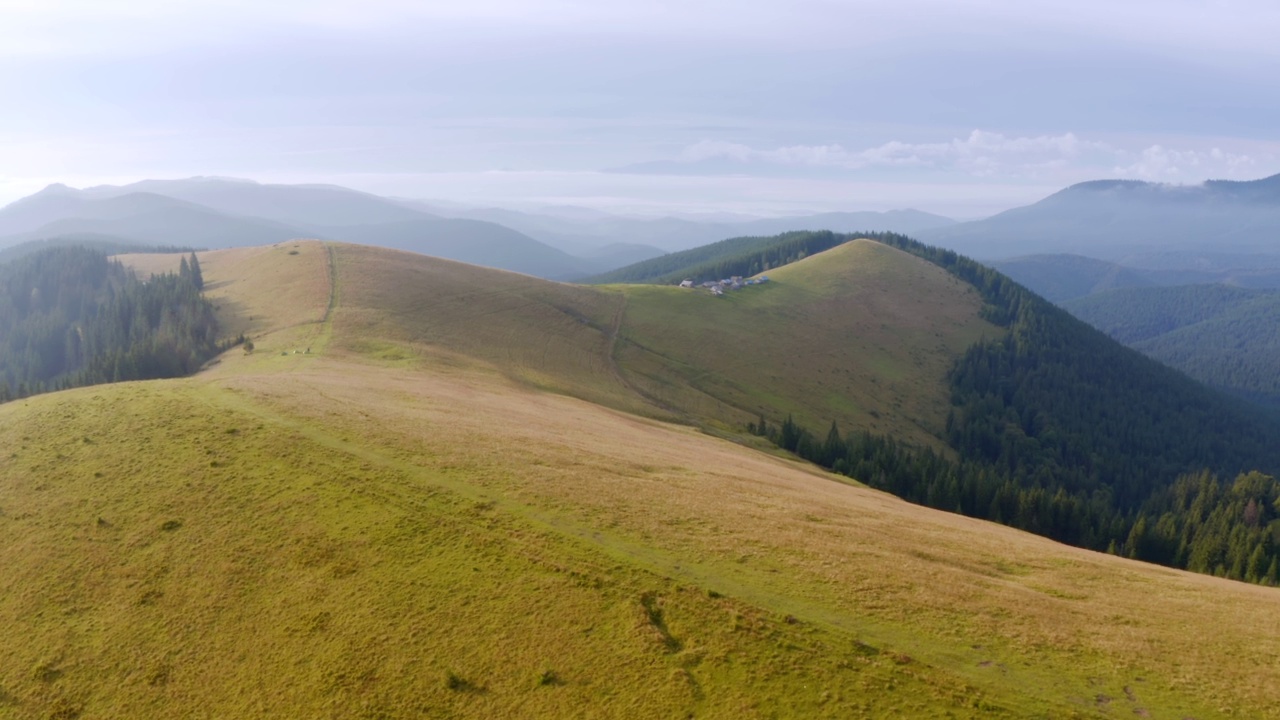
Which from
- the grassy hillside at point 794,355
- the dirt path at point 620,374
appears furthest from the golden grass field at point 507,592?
the grassy hillside at point 794,355

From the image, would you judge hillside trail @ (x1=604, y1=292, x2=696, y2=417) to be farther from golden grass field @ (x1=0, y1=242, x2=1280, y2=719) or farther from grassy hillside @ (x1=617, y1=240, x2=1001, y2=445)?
golden grass field @ (x1=0, y1=242, x2=1280, y2=719)

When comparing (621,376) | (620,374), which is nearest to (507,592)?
(621,376)

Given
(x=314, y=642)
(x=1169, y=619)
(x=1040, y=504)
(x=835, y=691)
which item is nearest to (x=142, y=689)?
(x=314, y=642)

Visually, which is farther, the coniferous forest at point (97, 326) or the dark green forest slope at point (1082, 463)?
the coniferous forest at point (97, 326)

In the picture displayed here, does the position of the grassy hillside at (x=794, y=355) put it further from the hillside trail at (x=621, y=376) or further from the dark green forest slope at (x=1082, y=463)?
the dark green forest slope at (x=1082, y=463)

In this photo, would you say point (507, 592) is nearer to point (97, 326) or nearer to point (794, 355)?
point (794, 355)

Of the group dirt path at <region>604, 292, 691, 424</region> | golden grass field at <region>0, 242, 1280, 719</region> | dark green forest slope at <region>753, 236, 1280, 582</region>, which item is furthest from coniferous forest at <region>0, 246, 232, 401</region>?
dark green forest slope at <region>753, 236, 1280, 582</region>

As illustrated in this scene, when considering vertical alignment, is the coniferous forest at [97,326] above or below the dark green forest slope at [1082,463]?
above

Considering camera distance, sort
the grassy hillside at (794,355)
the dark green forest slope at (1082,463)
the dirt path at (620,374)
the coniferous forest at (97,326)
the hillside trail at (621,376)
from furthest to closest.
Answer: the grassy hillside at (794,355) < the dirt path at (620,374) < the hillside trail at (621,376) < the coniferous forest at (97,326) < the dark green forest slope at (1082,463)
